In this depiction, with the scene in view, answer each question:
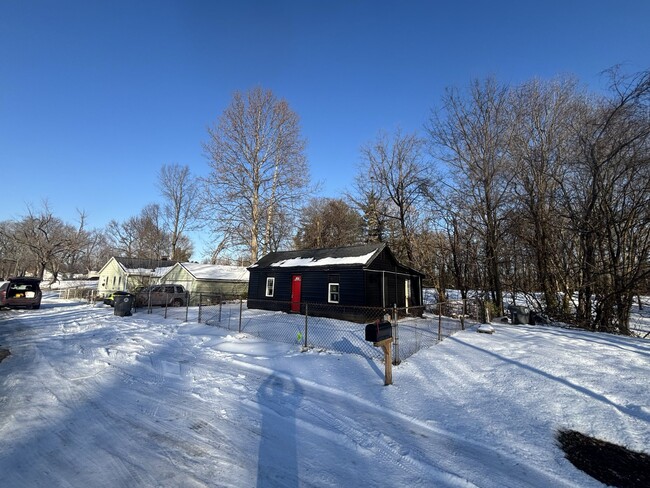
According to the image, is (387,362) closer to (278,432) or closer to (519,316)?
(278,432)

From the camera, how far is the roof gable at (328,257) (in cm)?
1489

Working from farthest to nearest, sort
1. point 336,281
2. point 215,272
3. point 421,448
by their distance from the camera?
point 215,272 < point 336,281 < point 421,448

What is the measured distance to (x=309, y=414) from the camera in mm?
4383

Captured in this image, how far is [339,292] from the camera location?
14.9 metres

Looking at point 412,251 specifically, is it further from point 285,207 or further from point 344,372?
point 344,372

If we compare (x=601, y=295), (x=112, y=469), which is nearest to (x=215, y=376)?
(x=112, y=469)

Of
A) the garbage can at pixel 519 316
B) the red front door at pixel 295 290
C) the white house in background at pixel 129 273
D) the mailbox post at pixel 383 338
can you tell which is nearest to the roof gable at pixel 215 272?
the white house in background at pixel 129 273

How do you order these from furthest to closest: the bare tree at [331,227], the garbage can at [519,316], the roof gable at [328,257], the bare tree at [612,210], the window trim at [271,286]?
1. the bare tree at [331,227]
2. the window trim at [271,286]
3. the roof gable at [328,257]
4. the garbage can at [519,316]
5. the bare tree at [612,210]

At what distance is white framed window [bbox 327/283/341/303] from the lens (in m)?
15.0

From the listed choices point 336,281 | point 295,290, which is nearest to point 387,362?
point 336,281

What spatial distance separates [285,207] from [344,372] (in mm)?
18581

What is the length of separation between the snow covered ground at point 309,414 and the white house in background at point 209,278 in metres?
18.1

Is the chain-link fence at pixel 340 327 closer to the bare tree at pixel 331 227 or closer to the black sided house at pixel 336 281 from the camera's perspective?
the black sided house at pixel 336 281

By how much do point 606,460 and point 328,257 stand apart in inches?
524
